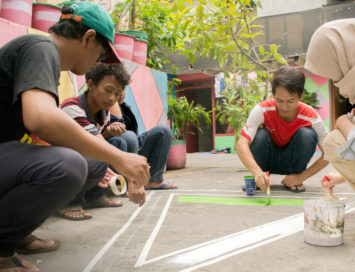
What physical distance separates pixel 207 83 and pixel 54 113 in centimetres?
815

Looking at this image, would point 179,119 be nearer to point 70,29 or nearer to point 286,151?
point 286,151

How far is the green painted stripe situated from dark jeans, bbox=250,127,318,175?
429 mm

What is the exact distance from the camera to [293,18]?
5.53m

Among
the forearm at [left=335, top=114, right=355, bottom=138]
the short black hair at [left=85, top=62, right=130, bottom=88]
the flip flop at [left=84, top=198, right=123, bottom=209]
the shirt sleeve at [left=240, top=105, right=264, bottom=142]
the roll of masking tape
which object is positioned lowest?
the flip flop at [left=84, top=198, right=123, bottom=209]

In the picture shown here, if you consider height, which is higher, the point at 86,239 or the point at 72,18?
the point at 72,18

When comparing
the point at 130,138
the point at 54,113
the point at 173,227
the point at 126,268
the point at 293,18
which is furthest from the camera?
the point at 293,18

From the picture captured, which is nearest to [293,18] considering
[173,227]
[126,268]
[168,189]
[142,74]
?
[142,74]

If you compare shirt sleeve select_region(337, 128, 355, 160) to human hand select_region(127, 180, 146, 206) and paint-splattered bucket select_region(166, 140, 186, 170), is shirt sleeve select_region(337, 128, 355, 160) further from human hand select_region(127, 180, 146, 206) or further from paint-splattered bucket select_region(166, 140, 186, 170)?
paint-splattered bucket select_region(166, 140, 186, 170)

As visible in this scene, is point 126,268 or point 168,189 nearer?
point 126,268

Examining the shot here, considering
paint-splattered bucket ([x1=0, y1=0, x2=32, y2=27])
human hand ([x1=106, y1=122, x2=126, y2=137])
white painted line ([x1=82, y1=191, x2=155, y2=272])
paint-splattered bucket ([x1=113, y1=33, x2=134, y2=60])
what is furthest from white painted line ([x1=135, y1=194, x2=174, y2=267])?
paint-splattered bucket ([x1=113, y1=33, x2=134, y2=60])

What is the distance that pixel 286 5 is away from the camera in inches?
283

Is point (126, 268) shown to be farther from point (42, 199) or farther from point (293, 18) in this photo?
point (293, 18)

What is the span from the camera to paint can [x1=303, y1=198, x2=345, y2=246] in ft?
4.14

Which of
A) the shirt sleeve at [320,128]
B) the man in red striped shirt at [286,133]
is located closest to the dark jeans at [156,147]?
the man in red striped shirt at [286,133]
